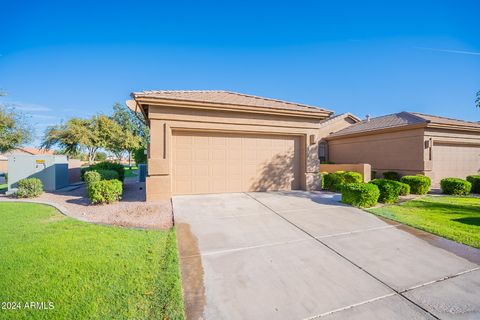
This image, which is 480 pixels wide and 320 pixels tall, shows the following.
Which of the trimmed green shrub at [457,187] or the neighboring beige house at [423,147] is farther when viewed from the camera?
the neighboring beige house at [423,147]

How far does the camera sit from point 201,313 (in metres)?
2.44

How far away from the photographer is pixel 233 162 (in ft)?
31.0

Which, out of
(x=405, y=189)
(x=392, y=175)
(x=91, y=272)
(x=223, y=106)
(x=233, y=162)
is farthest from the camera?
(x=392, y=175)

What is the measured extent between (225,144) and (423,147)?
444 inches

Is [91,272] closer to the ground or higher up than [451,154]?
closer to the ground

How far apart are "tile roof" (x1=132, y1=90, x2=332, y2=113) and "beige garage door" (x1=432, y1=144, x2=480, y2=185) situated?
26.8ft

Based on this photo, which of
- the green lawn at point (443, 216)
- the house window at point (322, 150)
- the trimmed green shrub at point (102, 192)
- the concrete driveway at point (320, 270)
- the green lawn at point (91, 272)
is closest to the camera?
the green lawn at point (91, 272)

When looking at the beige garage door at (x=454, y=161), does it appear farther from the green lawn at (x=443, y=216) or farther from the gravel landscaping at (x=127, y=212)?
the gravel landscaping at (x=127, y=212)

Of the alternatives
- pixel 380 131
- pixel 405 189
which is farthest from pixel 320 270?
pixel 380 131

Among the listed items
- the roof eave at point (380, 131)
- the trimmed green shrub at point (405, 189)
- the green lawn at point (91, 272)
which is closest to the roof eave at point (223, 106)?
the green lawn at point (91, 272)

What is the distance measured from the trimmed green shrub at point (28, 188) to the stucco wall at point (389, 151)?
62.7 ft

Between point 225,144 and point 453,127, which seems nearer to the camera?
point 225,144

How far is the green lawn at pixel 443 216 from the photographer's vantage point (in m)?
4.96

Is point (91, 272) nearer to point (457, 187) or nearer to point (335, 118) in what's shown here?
point (457, 187)
